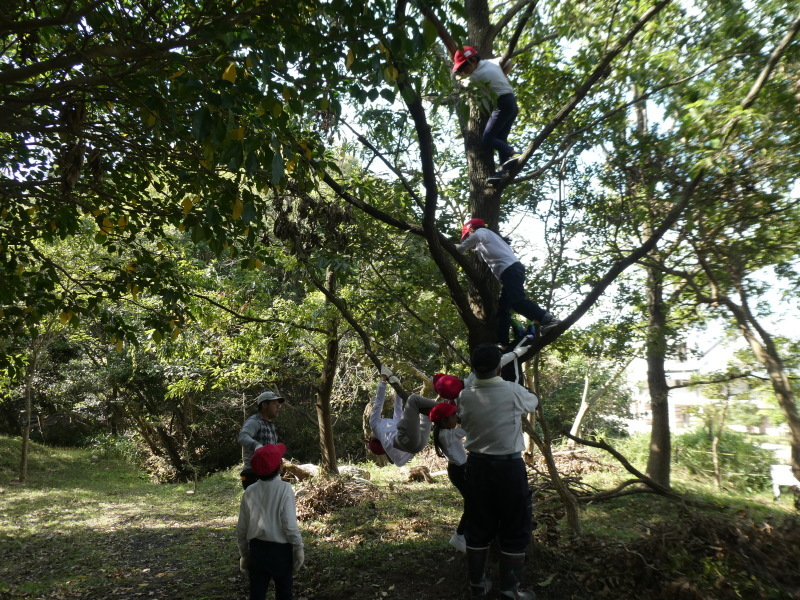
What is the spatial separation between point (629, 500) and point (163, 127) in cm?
834

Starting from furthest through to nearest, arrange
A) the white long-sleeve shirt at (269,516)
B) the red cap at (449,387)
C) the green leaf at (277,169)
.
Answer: the red cap at (449,387)
the white long-sleeve shirt at (269,516)
the green leaf at (277,169)

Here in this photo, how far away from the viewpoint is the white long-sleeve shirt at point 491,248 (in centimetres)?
462

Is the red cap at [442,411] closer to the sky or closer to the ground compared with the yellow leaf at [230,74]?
closer to the ground

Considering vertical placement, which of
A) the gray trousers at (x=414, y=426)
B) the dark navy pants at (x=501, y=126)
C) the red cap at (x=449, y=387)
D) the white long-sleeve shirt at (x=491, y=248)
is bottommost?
the gray trousers at (x=414, y=426)

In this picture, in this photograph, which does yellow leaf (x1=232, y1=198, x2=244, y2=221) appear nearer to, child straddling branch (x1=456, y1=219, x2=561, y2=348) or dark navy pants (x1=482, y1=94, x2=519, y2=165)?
child straddling branch (x1=456, y1=219, x2=561, y2=348)

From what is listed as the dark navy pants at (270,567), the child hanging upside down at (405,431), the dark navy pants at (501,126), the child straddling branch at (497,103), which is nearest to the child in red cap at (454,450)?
the child hanging upside down at (405,431)

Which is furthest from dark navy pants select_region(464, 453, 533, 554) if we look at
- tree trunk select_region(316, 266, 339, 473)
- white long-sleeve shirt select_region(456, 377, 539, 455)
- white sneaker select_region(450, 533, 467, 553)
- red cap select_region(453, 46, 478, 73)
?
tree trunk select_region(316, 266, 339, 473)

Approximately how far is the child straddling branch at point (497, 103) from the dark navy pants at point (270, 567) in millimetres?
3450

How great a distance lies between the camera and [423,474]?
11.4m

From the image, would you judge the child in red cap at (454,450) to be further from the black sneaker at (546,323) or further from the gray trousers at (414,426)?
the black sneaker at (546,323)

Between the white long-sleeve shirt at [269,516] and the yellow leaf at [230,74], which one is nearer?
the yellow leaf at [230,74]

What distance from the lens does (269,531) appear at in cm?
376

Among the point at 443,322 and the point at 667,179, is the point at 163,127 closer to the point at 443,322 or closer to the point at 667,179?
the point at 443,322

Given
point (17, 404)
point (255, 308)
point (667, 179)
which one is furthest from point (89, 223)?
point (17, 404)
